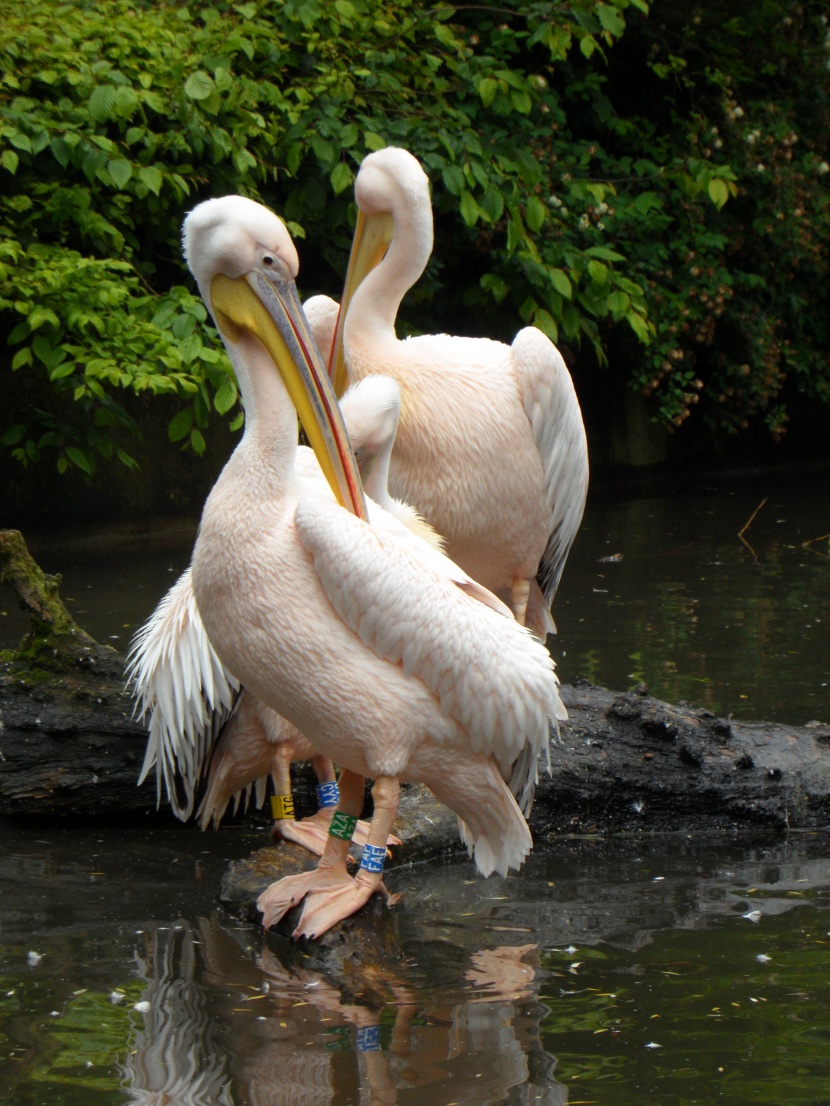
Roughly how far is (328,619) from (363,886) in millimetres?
578

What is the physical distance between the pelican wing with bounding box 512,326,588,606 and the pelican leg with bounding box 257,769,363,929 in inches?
57.4

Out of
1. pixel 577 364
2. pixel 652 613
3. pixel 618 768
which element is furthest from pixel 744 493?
pixel 618 768

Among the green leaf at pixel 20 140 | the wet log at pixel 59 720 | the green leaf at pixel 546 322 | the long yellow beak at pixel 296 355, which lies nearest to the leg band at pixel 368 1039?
the long yellow beak at pixel 296 355

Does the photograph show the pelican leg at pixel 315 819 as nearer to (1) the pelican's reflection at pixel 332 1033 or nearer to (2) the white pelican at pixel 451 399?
(1) the pelican's reflection at pixel 332 1033

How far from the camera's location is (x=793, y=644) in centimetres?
534

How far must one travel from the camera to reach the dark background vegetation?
6320 millimetres

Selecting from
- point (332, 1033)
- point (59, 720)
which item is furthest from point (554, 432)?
point (332, 1033)

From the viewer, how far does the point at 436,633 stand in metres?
2.88

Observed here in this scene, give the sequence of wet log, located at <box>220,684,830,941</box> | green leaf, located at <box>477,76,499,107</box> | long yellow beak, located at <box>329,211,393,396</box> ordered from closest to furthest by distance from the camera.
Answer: wet log, located at <box>220,684,830,941</box>
long yellow beak, located at <box>329,211,393,396</box>
green leaf, located at <box>477,76,499,107</box>

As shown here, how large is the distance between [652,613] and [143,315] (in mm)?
2690

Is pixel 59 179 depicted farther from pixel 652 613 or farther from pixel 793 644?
pixel 793 644

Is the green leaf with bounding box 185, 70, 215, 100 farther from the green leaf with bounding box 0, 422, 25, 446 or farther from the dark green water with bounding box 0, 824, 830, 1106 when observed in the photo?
the dark green water with bounding box 0, 824, 830, 1106

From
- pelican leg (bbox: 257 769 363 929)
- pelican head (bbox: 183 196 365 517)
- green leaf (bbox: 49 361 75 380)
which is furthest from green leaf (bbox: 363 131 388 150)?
pelican leg (bbox: 257 769 363 929)

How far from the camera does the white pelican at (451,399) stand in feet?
13.1
